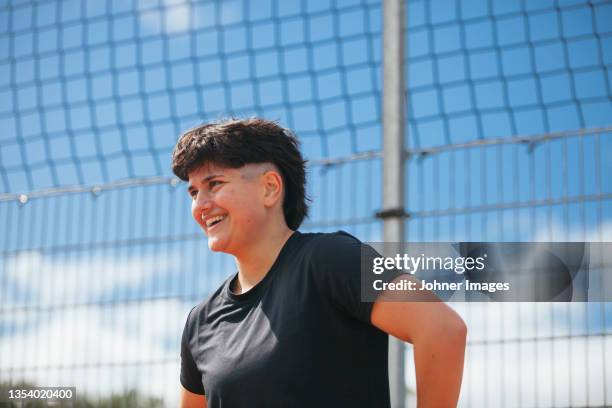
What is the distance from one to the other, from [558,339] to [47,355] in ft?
7.16

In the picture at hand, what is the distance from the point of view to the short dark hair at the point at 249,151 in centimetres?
256

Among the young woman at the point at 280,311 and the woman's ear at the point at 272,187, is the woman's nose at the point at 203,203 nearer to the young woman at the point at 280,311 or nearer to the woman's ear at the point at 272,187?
the young woman at the point at 280,311

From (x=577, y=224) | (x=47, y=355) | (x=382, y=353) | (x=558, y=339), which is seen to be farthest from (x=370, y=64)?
(x=382, y=353)

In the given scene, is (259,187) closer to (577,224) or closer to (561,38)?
(577,224)

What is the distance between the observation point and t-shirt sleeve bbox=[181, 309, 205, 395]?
8.86ft

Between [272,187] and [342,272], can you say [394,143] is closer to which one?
[272,187]

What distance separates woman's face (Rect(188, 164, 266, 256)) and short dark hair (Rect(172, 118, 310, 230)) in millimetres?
26

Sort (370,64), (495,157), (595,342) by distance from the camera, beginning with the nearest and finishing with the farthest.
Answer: (595,342) → (495,157) → (370,64)

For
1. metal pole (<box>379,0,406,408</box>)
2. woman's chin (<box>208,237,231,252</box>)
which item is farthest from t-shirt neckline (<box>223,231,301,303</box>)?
metal pole (<box>379,0,406,408</box>)

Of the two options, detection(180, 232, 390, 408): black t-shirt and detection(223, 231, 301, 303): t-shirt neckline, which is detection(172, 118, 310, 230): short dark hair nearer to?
detection(223, 231, 301, 303): t-shirt neckline

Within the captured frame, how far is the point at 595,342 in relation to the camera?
3561mm

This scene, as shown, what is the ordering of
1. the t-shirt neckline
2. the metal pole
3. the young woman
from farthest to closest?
the metal pole, the t-shirt neckline, the young woman

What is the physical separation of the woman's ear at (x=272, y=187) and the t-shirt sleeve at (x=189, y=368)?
39 centimetres

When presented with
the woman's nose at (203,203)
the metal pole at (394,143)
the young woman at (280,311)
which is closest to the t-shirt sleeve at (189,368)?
the young woman at (280,311)
